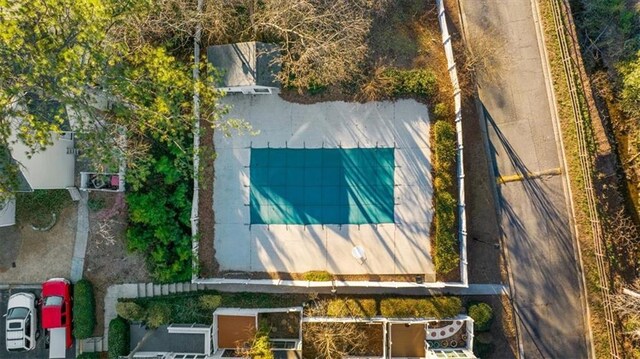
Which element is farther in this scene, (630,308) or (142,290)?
(630,308)

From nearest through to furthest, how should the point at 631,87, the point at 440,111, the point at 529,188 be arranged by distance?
1. the point at 440,111
2. the point at 529,188
3. the point at 631,87

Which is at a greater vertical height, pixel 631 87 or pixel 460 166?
pixel 631 87

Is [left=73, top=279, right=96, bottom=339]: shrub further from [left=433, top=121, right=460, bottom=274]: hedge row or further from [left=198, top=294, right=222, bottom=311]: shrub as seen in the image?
[left=433, top=121, right=460, bottom=274]: hedge row

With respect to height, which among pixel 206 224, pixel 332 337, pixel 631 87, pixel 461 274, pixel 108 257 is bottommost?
pixel 332 337

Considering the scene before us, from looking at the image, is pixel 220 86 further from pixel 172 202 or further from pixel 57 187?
pixel 57 187

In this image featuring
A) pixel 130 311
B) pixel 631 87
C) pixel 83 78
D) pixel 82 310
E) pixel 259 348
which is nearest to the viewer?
pixel 83 78

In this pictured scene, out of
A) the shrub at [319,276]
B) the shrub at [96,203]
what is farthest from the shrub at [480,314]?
the shrub at [96,203]

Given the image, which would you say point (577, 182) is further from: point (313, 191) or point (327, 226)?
point (313, 191)

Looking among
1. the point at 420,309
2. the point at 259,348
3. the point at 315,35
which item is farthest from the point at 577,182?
the point at 259,348
